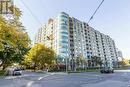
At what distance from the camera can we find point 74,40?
109312 millimetres

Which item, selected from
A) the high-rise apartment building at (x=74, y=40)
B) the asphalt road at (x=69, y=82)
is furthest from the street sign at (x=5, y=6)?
the high-rise apartment building at (x=74, y=40)

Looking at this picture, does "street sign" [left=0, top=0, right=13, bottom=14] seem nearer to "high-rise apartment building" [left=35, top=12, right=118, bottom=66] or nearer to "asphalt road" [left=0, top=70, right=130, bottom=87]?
"asphalt road" [left=0, top=70, right=130, bottom=87]

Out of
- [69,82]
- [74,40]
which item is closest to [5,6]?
[69,82]

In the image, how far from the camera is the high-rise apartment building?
321ft

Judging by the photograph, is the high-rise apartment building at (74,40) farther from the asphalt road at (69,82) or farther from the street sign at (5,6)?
the street sign at (5,6)

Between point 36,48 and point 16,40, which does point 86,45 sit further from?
point 16,40

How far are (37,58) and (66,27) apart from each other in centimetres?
4936

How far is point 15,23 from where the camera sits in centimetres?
1457

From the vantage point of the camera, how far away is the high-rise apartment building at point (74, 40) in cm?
9798

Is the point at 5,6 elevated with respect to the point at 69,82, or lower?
elevated

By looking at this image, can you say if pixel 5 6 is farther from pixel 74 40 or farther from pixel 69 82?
pixel 74 40

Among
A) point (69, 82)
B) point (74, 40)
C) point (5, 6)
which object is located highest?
point (74, 40)

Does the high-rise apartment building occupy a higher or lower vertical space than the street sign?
higher

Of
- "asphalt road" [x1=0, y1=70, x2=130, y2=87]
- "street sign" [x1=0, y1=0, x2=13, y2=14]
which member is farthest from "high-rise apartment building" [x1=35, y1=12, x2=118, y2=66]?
"street sign" [x1=0, y1=0, x2=13, y2=14]
